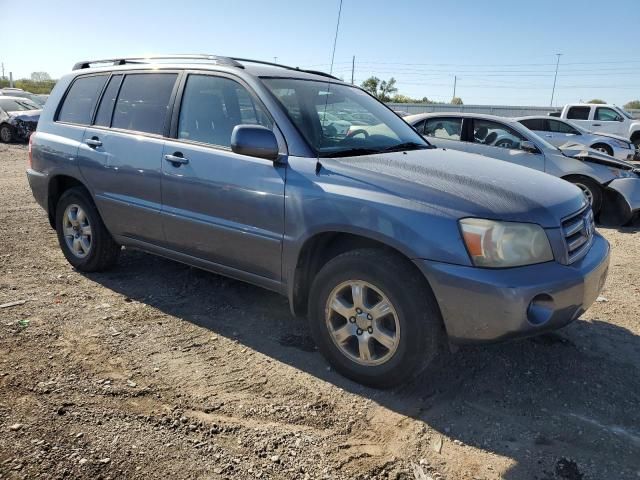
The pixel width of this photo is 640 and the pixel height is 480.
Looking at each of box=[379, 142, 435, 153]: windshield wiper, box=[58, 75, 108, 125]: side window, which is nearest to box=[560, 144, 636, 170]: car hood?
box=[379, 142, 435, 153]: windshield wiper

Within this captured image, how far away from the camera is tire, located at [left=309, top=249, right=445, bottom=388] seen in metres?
2.85

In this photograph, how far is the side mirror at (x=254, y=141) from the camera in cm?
320

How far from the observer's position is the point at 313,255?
3.33 m

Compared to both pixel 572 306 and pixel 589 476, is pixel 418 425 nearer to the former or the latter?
pixel 589 476

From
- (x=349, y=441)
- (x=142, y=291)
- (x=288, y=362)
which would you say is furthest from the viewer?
(x=142, y=291)

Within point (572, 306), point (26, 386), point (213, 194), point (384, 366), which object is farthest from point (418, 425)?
point (26, 386)

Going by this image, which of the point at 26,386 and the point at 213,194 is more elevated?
the point at 213,194

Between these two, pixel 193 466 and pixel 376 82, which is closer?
pixel 193 466

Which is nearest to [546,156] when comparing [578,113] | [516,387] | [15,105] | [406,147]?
[406,147]

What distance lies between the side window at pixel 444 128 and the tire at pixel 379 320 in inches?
229

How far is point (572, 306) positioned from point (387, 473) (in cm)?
132

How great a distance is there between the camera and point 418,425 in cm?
281

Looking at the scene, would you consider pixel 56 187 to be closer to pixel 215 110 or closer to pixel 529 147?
pixel 215 110

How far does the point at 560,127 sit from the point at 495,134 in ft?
21.5
